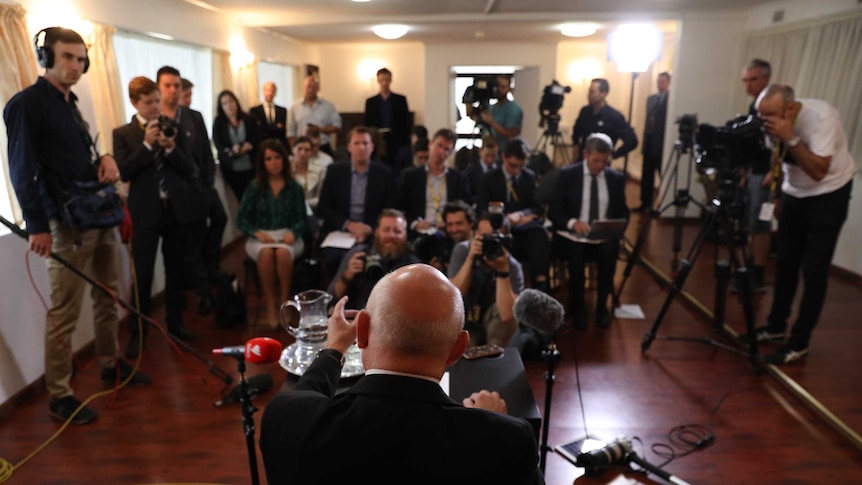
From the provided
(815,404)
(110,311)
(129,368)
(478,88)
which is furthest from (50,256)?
(478,88)

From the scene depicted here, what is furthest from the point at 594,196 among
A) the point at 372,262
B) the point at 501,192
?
the point at 372,262

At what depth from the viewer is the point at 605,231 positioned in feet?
11.6

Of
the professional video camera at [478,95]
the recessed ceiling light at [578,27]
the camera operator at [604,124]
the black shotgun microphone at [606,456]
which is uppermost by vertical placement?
the recessed ceiling light at [578,27]

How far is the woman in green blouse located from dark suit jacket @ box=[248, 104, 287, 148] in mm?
1839

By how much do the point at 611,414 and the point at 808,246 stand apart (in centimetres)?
139

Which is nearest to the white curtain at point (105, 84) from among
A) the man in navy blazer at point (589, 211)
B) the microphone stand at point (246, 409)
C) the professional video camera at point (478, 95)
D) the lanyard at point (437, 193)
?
the lanyard at point (437, 193)

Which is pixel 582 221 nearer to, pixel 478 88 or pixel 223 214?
pixel 478 88

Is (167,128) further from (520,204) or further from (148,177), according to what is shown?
(520,204)

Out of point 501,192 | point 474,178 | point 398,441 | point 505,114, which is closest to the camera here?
point 398,441

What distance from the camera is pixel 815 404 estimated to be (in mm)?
2559

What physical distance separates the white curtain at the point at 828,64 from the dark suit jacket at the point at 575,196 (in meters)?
1.96

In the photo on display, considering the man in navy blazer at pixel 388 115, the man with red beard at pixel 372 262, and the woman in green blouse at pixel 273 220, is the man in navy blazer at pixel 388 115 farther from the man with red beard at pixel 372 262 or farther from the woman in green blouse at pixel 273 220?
the man with red beard at pixel 372 262

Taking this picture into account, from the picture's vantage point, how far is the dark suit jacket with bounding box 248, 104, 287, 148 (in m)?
5.43

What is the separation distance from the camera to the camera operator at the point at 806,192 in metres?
2.66
